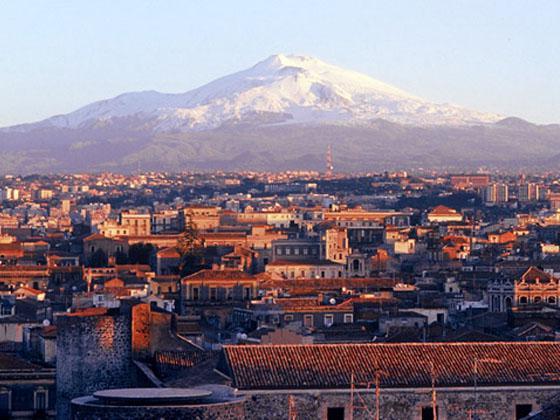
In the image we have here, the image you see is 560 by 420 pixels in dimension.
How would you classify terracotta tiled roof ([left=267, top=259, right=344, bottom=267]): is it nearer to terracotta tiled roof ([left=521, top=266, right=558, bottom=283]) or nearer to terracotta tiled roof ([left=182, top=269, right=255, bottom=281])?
terracotta tiled roof ([left=182, top=269, right=255, bottom=281])

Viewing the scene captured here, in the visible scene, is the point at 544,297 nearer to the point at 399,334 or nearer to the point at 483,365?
Result: the point at 399,334

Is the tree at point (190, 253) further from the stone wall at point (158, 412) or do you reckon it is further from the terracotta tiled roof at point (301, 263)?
the stone wall at point (158, 412)

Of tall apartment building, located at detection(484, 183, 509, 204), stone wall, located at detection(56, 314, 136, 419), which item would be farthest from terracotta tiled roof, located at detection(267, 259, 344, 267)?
tall apartment building, located at detection(484, 183, 509, 204)

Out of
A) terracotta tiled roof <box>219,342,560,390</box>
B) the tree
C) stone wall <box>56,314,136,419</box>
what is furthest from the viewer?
the tree

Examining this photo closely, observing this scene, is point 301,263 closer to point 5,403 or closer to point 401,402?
point 5,403

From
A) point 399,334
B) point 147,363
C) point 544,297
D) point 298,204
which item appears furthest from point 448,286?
point 298,204

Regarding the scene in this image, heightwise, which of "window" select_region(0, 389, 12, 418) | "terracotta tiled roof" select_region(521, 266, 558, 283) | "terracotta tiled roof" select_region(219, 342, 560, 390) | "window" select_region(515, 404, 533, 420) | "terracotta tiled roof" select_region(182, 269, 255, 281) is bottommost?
"terracotta tiled roof" select_region(182, 269, 255, 281)

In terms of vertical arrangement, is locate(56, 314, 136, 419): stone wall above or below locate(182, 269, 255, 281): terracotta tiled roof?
above
